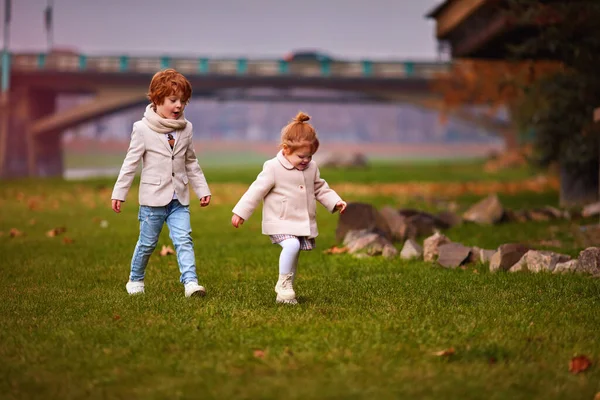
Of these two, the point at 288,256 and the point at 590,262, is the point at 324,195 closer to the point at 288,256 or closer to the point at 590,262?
the point at 288,256

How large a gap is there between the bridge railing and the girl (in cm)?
4493

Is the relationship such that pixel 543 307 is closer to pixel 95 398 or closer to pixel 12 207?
pixel 95 398

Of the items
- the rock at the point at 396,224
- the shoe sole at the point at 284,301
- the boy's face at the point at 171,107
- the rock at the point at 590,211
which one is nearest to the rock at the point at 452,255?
the rock at the point at 396,224

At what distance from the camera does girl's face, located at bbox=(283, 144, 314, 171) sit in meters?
6.08

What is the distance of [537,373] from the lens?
434cm

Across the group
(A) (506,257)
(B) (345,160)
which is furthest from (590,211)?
(B) (345,160)

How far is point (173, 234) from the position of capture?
21.8 ft

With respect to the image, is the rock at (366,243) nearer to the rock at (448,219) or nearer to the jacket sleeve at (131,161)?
the rock at (448,219)

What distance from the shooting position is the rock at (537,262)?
7.61 metres

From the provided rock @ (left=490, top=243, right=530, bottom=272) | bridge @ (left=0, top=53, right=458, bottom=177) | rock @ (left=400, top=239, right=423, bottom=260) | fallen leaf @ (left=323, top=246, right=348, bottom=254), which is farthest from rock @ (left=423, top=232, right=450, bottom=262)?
bridge @ (left=0, top=53, right=458, bottom=177)

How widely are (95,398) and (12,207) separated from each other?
14.1m

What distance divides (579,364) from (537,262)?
→ 10.6 feet

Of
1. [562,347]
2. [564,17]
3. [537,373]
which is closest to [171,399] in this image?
[537,373]

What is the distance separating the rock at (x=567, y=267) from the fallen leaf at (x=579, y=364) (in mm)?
3019
